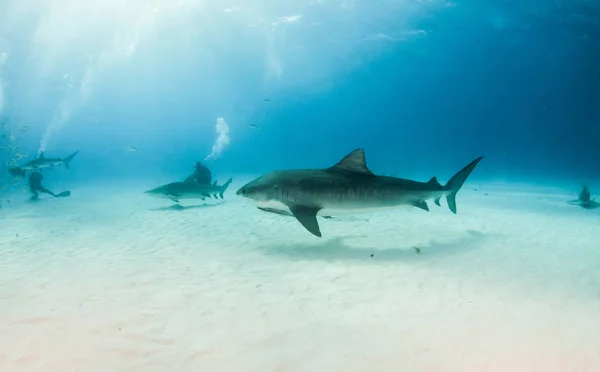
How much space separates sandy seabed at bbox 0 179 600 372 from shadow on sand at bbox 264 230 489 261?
5 cm

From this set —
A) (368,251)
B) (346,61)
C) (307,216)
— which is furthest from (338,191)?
(346,61)

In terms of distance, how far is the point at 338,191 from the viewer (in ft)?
20.9

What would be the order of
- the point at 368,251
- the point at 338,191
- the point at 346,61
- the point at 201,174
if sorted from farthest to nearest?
the point at 346,61 < the point at 201,174 < the point at 368,251 < the point at 338,191

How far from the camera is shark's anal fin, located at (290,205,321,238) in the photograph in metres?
5.88

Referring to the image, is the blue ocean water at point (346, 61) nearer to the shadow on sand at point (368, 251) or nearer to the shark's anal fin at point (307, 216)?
the shadow on sand at point (368, 251)

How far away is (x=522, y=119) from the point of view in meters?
119

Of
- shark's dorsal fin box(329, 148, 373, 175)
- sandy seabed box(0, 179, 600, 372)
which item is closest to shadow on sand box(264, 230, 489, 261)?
sandy seabed box(0, 179, 600, 372)

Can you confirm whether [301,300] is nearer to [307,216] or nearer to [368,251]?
[307,216]

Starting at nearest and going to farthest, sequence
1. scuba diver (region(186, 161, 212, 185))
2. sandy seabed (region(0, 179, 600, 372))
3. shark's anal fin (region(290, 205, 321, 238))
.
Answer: sandy seabed (region(0, 179, 600, 372)), shark's anal fin (region(290, 205, 321, 238)), scuba diver (region(186, 161, 212, 185))

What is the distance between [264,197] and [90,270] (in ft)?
10.4

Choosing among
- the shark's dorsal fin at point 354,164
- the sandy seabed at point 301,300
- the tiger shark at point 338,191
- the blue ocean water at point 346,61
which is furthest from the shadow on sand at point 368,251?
the blue ocean water at point 346,61

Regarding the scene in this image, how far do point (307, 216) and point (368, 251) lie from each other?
1753 millimetres

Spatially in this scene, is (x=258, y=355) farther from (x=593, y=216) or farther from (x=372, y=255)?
(x=593, y=216)

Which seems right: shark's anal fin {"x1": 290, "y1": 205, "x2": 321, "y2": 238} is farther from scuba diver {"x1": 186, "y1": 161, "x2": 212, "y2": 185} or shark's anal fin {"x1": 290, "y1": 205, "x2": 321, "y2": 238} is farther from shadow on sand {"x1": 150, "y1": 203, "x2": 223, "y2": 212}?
scuba diver {"x1": 186, "y1": 161, "x2": 212, "y2": 185}
